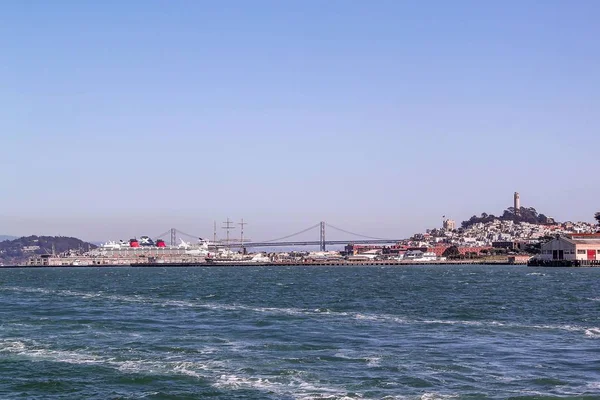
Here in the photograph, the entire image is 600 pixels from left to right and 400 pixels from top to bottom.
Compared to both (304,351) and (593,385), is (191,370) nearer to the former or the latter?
(304,351)

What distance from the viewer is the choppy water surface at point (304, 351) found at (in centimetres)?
2342

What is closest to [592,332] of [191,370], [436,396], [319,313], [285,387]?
[319,313]

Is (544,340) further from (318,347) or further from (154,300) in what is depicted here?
(154,300)

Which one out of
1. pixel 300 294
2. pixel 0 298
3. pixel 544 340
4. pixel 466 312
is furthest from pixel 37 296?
pixel 544 340

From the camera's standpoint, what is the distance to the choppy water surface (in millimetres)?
23422

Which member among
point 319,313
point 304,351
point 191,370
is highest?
point 319,313

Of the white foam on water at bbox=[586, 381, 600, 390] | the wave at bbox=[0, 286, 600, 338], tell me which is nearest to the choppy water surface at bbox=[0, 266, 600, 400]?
the white foam on water at bbox=[586, 381, 600, 390]

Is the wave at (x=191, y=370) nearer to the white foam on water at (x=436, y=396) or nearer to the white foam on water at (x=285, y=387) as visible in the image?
A: the white foam on water at (x=285, y=387)

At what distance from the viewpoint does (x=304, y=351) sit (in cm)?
3012

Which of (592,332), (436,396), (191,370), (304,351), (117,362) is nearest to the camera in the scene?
(436,396)

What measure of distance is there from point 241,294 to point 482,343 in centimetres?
3562

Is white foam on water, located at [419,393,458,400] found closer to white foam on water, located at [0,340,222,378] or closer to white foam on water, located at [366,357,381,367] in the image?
white foam on water, located at [366,357,381,367]

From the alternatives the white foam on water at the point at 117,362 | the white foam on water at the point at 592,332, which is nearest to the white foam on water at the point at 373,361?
the white foam on water at the point at 117,362

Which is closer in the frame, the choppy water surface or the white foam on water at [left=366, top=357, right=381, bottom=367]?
the choppy water surface
